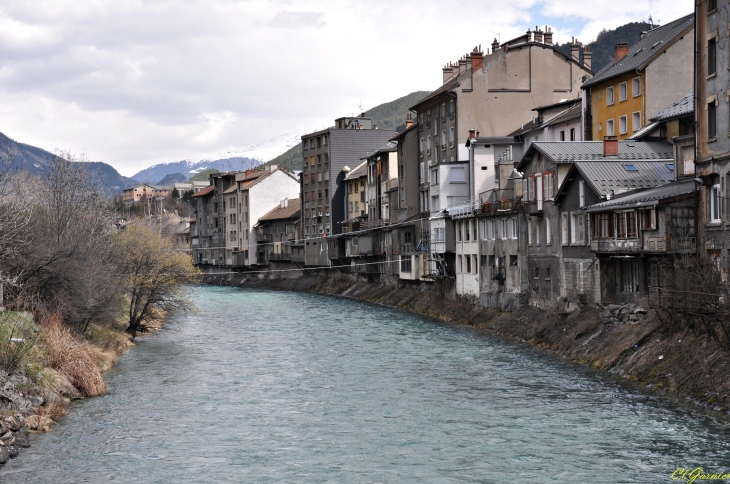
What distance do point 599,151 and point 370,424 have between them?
86.6ft

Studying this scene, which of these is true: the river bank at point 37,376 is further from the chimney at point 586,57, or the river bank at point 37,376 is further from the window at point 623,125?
the chimney at point 586,57

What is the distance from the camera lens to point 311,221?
379ft

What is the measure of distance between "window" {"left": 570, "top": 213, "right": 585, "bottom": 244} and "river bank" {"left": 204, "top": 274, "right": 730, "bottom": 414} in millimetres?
3858

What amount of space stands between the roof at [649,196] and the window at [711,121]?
2.41 metres

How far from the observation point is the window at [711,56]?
36969mm

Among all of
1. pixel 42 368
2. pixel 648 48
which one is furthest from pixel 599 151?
pixel 42 368

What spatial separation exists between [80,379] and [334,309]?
4277cm

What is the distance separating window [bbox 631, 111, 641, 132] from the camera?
56.2 meters

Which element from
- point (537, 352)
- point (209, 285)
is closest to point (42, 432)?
point (537, 352)

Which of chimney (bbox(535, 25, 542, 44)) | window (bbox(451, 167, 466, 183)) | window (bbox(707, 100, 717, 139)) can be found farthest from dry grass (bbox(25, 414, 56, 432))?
chimney (bbox(535, 25, 542, 44))

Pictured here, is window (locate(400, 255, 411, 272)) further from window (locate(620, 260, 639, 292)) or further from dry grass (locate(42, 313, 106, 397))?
dry grass (locate(42, 313, 106, 397))

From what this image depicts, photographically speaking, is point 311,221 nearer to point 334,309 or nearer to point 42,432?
point 334,309

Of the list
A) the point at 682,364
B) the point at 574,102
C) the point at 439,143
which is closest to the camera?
the point at 682,364

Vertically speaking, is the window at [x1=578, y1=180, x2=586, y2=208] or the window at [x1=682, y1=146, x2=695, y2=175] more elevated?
the window at [x1=682, y1=146, x2=695, y2=175]
